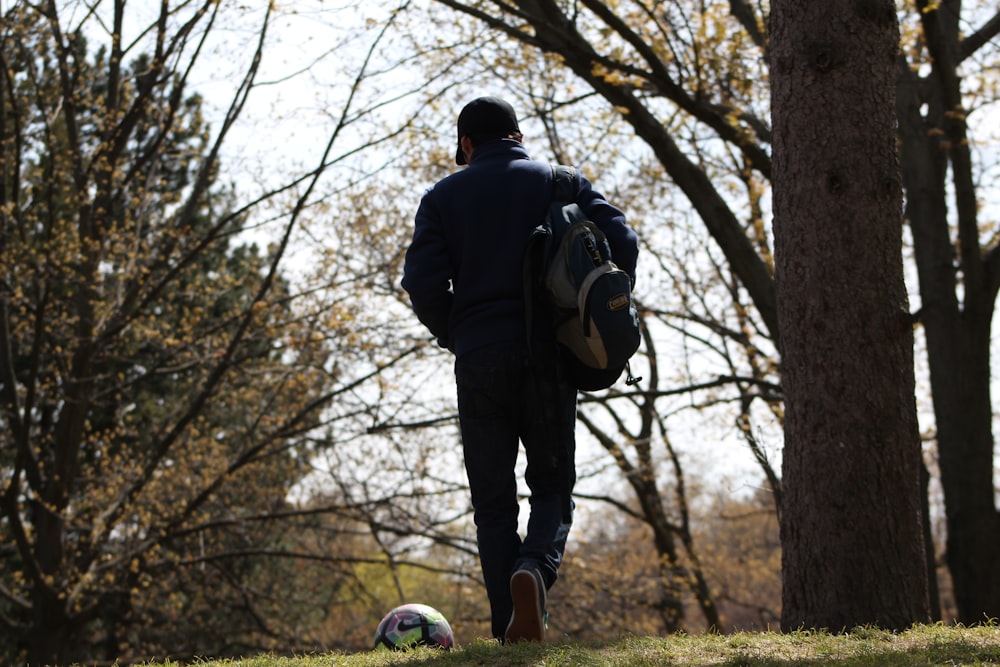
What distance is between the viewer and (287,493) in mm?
20297

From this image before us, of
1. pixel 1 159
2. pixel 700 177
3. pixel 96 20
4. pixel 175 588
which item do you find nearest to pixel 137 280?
pixel 1 159

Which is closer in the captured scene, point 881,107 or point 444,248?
point 444,248

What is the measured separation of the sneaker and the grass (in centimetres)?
9

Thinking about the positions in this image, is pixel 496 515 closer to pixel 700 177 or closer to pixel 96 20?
pixel 700 177

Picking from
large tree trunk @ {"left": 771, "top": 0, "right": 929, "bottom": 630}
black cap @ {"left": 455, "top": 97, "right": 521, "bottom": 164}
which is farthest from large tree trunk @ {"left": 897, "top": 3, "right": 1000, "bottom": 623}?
black cap @ {"left": 455, "top": 97, "right": 521, "bottom": 164}

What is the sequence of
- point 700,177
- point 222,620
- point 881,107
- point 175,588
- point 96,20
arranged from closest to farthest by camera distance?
point 881,107 → point 700,177 → point 96,20 → point 175,588 → point 222,620

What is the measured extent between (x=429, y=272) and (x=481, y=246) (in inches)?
8.8

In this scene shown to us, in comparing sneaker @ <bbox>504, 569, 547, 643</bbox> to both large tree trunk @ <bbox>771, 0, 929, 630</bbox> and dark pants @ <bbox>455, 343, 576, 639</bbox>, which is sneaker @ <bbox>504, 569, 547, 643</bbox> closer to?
dark pants @ <bbox>455, 343, 576, 639</bbox>

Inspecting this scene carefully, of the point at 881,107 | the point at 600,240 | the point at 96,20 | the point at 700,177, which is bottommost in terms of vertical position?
the point at 600,240

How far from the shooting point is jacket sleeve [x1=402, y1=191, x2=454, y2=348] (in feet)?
12.6

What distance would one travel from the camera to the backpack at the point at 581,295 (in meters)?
3.62

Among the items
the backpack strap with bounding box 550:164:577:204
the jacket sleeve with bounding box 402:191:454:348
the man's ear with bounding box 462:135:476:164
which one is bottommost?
the jacket sleeve with bounding box 402:191:454:348

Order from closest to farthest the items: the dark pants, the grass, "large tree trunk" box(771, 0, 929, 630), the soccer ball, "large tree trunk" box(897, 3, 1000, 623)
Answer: the grass < the dark pants < "large tree trunk" box(771, 0, 929, 630) < the soccer ball < "large tree trunk" box(897, 3, 1000, 623)

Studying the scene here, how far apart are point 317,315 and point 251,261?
5530 mm
